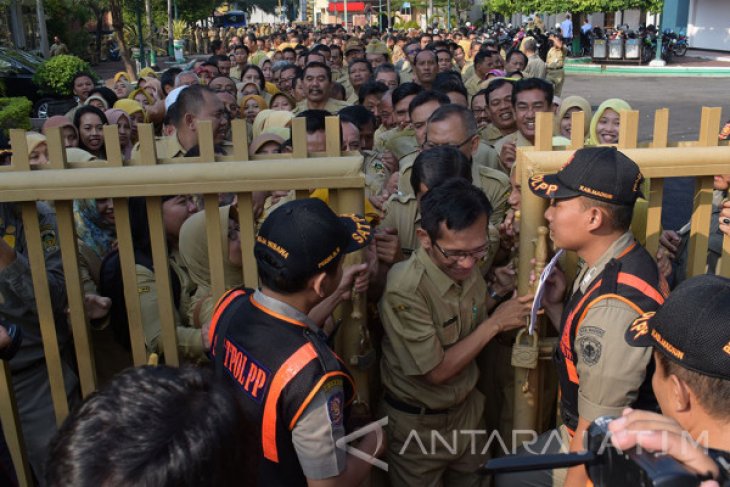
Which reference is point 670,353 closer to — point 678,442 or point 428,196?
point 678,442

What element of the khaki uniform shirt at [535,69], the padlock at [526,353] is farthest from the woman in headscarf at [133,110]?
the khaki uniform shirt at [535,69]

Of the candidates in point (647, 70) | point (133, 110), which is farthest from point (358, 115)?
point (647, 70)

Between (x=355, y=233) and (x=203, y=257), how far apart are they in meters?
1.10

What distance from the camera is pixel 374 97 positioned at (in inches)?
321

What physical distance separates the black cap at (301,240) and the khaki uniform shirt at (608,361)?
822 mm

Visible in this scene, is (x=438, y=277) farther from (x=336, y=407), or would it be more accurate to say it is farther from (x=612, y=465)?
(x=612, y=465)

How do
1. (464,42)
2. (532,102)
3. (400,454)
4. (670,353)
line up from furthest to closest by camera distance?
A: (464,42) < (532,102) < (400,454) < (670,353)

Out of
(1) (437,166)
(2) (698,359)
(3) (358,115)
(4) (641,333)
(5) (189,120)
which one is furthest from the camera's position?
(3) (358,115)

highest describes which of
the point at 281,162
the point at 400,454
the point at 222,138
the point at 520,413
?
the point at 281,162

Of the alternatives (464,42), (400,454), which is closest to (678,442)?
(400,454)

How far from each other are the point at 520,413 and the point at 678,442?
1658 millimetres

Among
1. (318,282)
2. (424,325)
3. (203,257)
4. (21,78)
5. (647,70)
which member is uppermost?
(318,282)

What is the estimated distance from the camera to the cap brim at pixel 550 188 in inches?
98.3

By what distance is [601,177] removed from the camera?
2.45 meters
